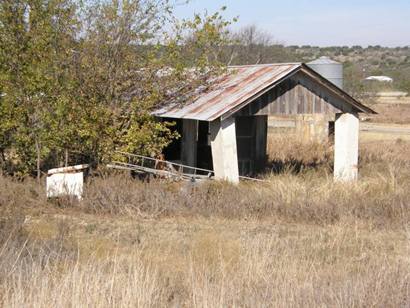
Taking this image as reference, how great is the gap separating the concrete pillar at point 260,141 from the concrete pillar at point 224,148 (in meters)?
4.03

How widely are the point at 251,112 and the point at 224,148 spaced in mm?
1221

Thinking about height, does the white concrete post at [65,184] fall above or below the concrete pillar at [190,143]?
below

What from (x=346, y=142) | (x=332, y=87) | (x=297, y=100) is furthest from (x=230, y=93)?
(x=346, y=142)

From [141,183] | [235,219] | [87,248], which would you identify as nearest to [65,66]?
[141,183]

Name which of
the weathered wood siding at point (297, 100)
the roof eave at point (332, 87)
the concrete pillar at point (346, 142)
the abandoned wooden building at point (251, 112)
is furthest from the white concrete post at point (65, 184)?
→ the concrete pillar at point (346, 142)

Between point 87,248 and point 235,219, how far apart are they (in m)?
3.26

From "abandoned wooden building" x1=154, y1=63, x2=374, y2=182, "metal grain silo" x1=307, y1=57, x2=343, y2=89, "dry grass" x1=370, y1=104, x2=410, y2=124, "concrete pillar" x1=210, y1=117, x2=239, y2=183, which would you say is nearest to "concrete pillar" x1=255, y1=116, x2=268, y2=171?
"abandoned wooden building" x1=154, y1=63, x2=374, y2=182

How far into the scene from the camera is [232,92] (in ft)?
46.0

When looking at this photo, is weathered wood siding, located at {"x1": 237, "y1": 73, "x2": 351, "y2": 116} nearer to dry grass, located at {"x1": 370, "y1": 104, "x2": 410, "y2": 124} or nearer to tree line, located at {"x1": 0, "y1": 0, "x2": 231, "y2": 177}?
tree line, located at {"x1": 0, "y1": 0, "x2": 231, "y2": 177}

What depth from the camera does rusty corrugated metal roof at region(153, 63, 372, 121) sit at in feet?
43.2

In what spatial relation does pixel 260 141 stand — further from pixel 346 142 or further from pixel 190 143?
pixel 346 142

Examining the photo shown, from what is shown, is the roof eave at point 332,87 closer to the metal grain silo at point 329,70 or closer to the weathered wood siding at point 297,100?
the weathered wood siding at point 297,100

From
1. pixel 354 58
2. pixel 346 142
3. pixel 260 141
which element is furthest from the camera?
pixel 354 58

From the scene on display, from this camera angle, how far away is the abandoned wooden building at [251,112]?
13.4 metres
